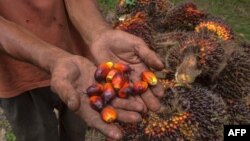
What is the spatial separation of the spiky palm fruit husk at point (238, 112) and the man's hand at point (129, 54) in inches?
28.3

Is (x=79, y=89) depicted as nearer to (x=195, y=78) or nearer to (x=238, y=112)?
(x=195, y=78)

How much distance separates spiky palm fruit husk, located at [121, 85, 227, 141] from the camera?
7.39 feet

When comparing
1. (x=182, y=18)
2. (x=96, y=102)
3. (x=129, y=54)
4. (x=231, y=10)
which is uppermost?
(x=231, y=10)

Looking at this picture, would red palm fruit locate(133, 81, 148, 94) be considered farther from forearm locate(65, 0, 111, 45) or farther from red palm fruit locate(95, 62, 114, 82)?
forearm locate(65, 0, 111, 45)

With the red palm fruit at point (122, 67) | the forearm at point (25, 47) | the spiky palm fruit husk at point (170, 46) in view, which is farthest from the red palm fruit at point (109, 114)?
the spiky palm fruit husk at point (170, 46)

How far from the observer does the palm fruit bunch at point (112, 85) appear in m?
1.88

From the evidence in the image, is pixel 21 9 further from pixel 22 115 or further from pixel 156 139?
pixel 156 139

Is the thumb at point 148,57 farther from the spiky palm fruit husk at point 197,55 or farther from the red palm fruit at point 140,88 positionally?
the spiky palm fruit husk at point 197,55

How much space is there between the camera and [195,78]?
2.55 metres

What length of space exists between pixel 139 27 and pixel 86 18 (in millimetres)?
622

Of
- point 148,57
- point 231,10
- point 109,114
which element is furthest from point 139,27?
point 231,10

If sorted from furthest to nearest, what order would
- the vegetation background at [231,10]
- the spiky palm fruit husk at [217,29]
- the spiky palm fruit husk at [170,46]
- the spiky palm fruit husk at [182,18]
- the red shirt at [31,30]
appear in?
the vegetation background at [231,10]
the spiky palm fruit husk at [182,18]
the spiky palm fruit husk at [217,29]
the spiky palm fruit husk at [170,46]
the red shirt at [31,30]

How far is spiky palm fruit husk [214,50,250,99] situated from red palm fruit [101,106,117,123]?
3.09 feet

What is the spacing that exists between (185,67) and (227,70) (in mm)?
296
